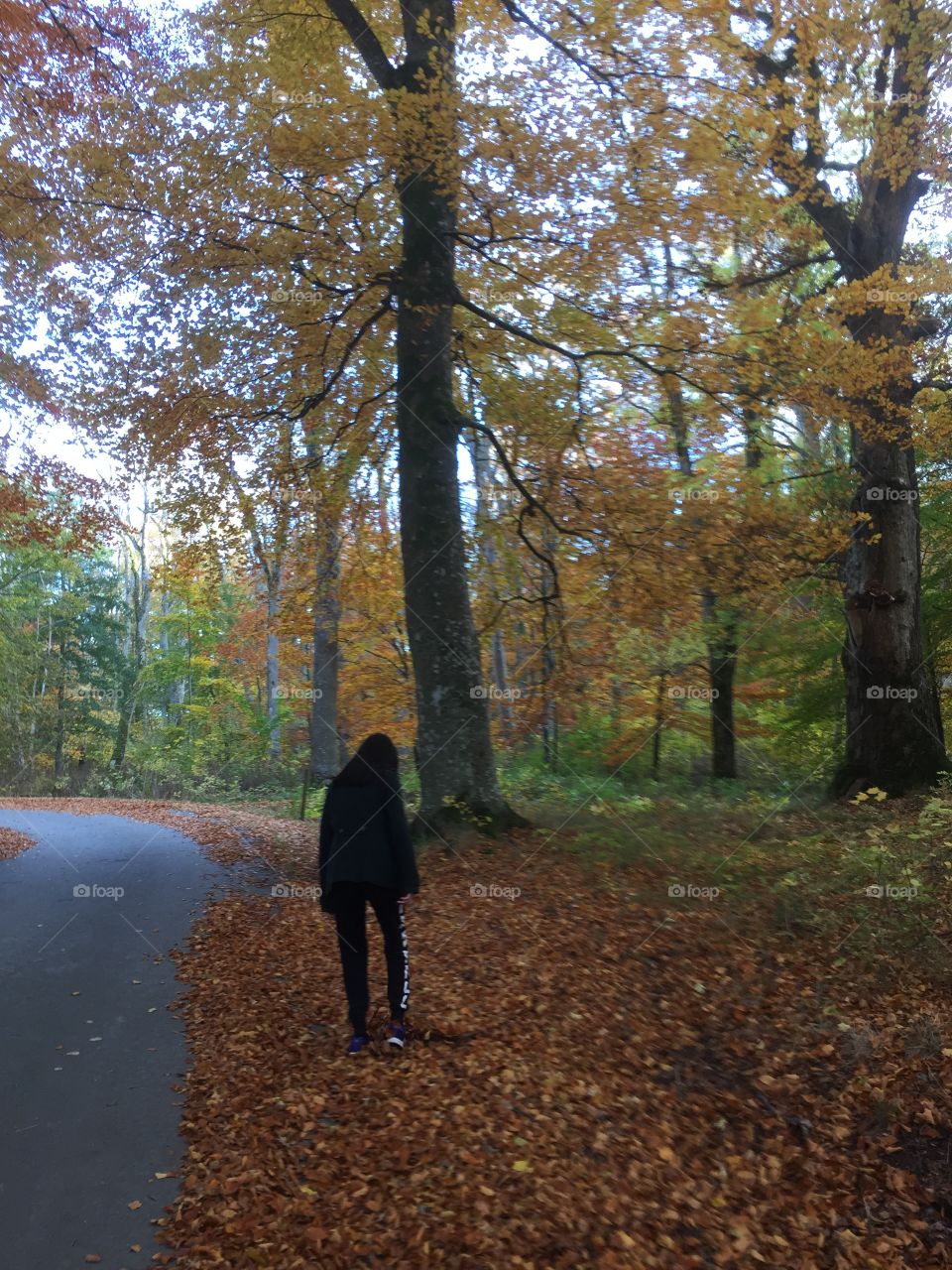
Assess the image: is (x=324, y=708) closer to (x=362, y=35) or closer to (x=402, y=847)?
(x=362, y=35)

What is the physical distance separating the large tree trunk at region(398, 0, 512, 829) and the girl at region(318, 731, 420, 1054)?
167 inches

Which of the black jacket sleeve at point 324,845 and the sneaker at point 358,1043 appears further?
the black jacket sleeve at point 324,845

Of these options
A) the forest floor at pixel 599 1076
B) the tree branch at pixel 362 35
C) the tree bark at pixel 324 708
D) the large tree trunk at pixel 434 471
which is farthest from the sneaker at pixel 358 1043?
the tree bark at pixel 324 708

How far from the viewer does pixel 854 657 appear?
11.7 m

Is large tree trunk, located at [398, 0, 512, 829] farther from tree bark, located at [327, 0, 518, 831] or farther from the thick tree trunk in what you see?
the thick tree trunk

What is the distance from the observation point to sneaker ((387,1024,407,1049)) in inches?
211

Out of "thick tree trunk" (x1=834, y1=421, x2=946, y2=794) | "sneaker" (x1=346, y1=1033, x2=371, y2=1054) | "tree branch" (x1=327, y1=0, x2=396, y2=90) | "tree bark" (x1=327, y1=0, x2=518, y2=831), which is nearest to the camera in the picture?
"sneaker" (x1=346, y1=1033, x2=371, y2=1054)

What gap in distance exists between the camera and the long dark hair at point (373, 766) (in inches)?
225

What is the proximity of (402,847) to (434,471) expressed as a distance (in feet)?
19.3

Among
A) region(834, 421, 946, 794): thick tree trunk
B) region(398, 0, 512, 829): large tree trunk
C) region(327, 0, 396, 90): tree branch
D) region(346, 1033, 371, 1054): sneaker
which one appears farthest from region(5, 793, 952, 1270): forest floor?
region(327, 0, 396, 90): tree branch

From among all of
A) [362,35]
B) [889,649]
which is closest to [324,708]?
[889,649]

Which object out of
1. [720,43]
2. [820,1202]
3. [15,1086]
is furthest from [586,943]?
[720,43]

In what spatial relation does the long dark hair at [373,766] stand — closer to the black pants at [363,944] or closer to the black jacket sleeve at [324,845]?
the black jacket sleeve at [324,845]

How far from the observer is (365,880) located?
5.39 meters
